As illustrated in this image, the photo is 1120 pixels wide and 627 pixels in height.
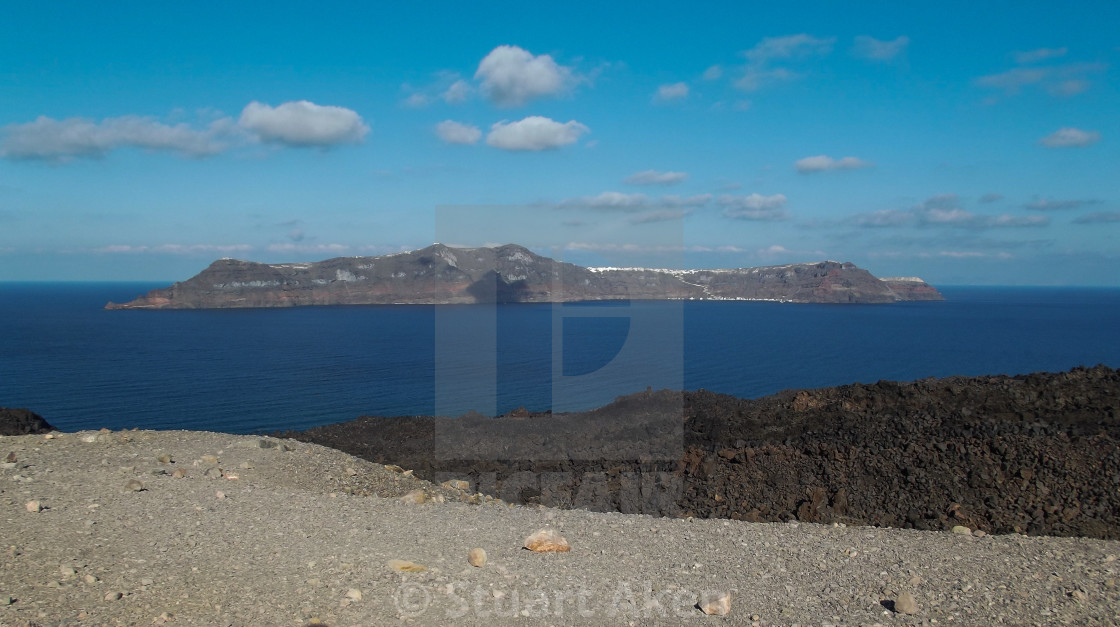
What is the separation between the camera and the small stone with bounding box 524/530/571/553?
343 inches

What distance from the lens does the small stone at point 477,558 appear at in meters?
7.97

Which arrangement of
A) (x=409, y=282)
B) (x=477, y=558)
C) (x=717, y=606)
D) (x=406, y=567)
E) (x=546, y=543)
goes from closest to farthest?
1. (x=717, y=606)
2. (x=406, y=567)
3. (x=477, y=558)
4. (x=546, y=543)
5. (x=409, y=282)

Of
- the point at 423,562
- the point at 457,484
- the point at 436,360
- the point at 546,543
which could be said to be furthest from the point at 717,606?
the point at 436,360

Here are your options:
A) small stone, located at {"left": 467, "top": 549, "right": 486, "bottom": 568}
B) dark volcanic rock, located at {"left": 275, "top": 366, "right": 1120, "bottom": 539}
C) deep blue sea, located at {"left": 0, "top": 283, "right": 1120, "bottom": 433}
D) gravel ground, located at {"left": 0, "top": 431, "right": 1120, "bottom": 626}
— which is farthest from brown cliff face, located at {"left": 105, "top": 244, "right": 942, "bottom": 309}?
small stone, located at {"left": 467, "top": 549, "right": 486, "bottom": 568}

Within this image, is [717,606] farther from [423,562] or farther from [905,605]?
[423,562]

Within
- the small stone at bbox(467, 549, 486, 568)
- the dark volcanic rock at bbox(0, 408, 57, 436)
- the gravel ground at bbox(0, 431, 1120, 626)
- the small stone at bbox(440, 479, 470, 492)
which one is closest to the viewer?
the gravel ground at bbox(0, 431, 1120, 626)

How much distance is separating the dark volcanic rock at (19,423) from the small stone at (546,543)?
1503 centimetres

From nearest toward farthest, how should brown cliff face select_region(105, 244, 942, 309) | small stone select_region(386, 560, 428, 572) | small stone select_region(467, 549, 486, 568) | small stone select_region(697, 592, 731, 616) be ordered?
1. small stone select_region(697, 592, 731, 616)
2. small stone select_region(386, 560, 428, 572)
3. small stone select_region(467, 549, 486, 568)
4. brown cliff face select_region(105, 244, 942, 309)

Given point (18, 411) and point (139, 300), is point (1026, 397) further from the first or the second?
point (139, 300)

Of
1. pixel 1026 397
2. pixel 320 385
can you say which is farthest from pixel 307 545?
pixel 320 385

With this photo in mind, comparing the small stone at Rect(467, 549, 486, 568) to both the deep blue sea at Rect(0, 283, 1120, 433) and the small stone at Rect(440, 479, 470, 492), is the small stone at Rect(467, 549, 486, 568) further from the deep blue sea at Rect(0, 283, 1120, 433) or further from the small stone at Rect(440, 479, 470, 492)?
the deep blue sea at Rect(0, 283, 1120, 433)

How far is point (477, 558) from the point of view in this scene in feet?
26.2

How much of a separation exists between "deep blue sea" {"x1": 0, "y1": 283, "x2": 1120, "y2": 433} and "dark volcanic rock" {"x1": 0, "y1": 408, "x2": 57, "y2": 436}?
40.1ft

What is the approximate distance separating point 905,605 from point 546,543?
4.15m
